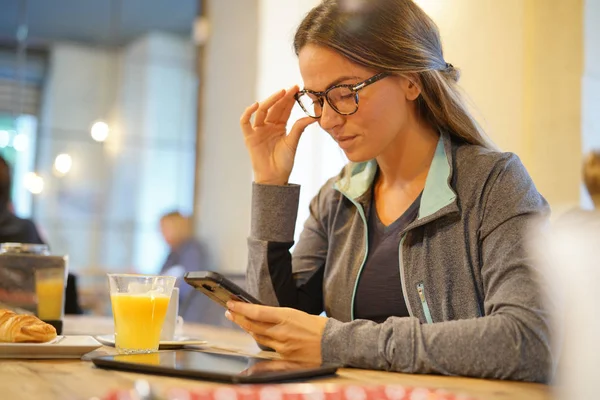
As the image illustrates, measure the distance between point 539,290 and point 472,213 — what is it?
0.76 feet

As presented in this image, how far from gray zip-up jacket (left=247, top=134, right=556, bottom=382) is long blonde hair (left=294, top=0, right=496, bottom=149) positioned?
53 mm

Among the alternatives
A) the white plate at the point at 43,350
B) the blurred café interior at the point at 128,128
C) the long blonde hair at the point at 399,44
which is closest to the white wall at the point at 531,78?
the long blonde hair at the point at 399,44

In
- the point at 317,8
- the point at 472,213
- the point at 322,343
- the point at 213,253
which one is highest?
the point at 317,8

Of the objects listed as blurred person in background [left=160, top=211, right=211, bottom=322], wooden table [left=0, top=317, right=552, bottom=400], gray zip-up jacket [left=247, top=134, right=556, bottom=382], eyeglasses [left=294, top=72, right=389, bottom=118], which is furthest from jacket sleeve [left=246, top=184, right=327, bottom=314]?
blurred person in background [left=160, top=211, right=211, bottom=322]

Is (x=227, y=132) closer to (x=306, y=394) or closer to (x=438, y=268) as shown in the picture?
(x=438, y=268)

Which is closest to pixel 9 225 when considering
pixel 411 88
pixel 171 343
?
pixel 171 343

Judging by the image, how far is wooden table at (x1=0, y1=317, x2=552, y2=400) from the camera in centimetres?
70

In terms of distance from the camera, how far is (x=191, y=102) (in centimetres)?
641

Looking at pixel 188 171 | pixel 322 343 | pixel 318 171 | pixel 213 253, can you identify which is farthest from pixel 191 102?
pixel 322 343

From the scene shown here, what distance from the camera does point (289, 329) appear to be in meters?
1.00

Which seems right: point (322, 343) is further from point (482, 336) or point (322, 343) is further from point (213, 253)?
point (213, 253)

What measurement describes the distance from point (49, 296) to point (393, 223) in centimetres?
68

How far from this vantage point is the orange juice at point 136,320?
1041mm

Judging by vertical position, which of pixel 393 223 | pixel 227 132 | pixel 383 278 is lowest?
pixel 383 278
